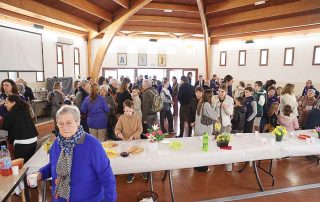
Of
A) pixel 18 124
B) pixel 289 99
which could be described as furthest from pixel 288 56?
pixel 18 124

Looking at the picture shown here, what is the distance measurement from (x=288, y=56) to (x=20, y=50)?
11.3m

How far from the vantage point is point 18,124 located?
3.26m

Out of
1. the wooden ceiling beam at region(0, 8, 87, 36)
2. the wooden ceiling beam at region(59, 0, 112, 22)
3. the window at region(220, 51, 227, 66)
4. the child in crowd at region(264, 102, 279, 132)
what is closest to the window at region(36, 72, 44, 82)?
the wooden ceiling beam at region(0, 8, 87, 36)

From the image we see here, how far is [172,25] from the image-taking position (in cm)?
1151

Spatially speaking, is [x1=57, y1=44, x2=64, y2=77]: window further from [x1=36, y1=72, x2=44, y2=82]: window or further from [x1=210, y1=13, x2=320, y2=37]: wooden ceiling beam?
[x1=210, y1=13, x2=320, y2=37]: wooden ceiling beam

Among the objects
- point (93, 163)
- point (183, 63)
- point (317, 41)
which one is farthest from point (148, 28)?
point (93, 163)

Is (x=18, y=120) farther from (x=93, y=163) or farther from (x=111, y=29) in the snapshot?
(x=111, y=29)

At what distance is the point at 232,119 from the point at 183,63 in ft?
35.2

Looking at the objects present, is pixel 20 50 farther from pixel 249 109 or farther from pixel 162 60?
pixel 162 60

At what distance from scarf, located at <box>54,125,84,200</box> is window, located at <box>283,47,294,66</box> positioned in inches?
465

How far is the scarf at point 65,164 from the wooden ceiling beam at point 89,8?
222 inches

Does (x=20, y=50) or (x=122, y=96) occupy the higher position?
(x=20, y=50)

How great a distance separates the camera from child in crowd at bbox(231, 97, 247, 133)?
15.6 ft

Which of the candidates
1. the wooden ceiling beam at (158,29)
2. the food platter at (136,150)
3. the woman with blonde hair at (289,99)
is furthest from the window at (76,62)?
the food platter at (136,150)
